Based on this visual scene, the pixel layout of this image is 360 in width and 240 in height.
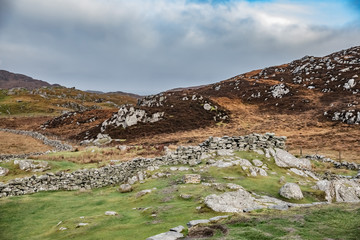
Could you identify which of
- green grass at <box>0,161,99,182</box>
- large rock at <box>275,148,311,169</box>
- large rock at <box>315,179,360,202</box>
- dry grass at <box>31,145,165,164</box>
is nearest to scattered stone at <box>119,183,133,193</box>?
green grass at <box>0,161,99,182</box>

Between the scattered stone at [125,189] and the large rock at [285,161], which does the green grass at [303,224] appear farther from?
the large rock at [285,161]

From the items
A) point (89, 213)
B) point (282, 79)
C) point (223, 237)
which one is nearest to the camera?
point (223, 237)

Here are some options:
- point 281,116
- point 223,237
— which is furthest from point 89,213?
point 281,116

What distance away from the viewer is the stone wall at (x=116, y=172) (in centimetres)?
2136

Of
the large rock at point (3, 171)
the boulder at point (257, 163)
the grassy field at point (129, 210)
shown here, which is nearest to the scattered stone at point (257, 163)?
the boulder at point (257, 163)

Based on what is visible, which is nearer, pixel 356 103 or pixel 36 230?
pixel 36 230

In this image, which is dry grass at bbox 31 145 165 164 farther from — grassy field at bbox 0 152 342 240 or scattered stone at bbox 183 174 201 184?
scattered stone at bbox 183 174 201 184

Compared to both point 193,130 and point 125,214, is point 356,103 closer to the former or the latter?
point 193,130

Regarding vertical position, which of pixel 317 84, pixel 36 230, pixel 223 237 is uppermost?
pixel 317 84

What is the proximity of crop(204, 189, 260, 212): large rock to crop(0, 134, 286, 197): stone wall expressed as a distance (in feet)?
36.5

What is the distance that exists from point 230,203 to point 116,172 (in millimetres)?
15185

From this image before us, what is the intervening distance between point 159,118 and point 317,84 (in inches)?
2839

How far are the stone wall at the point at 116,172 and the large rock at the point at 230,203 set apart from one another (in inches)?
438

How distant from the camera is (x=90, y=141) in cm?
5928
